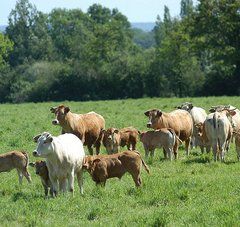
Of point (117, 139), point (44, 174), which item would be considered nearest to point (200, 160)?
point (117, 139)

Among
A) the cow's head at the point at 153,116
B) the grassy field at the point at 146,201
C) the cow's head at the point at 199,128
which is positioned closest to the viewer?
the grassy field at the point at 146,201

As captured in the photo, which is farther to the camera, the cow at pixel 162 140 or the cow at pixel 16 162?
the cow at pixel 162 140

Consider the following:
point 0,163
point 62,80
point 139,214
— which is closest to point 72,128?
point 0,163

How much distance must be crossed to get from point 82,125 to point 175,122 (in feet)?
10.7

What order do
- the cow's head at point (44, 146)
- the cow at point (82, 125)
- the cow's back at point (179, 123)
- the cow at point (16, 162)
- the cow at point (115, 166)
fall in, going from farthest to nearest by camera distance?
the cow's back at point (179, 123)
the cow at point (82, 125)
the cow at point (16, 162)
the cow at point (115, 166)
the cow's head at point (44, 146)

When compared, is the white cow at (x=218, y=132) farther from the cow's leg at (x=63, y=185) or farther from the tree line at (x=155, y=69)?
the tree line at (x=155, y=69)

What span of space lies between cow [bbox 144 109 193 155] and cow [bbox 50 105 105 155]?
5.70 ft

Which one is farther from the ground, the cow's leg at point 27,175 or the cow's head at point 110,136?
the cow's head at point 110,136

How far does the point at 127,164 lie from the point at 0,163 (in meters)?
3.90

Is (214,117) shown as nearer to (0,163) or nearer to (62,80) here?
(0,163)

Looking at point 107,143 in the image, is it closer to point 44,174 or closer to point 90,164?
point 90,164

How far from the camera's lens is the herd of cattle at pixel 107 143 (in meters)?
12.7

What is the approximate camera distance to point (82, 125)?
60.1 ft

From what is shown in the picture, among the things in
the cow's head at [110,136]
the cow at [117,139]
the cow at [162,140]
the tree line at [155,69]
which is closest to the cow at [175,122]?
the cow at [117,139]
